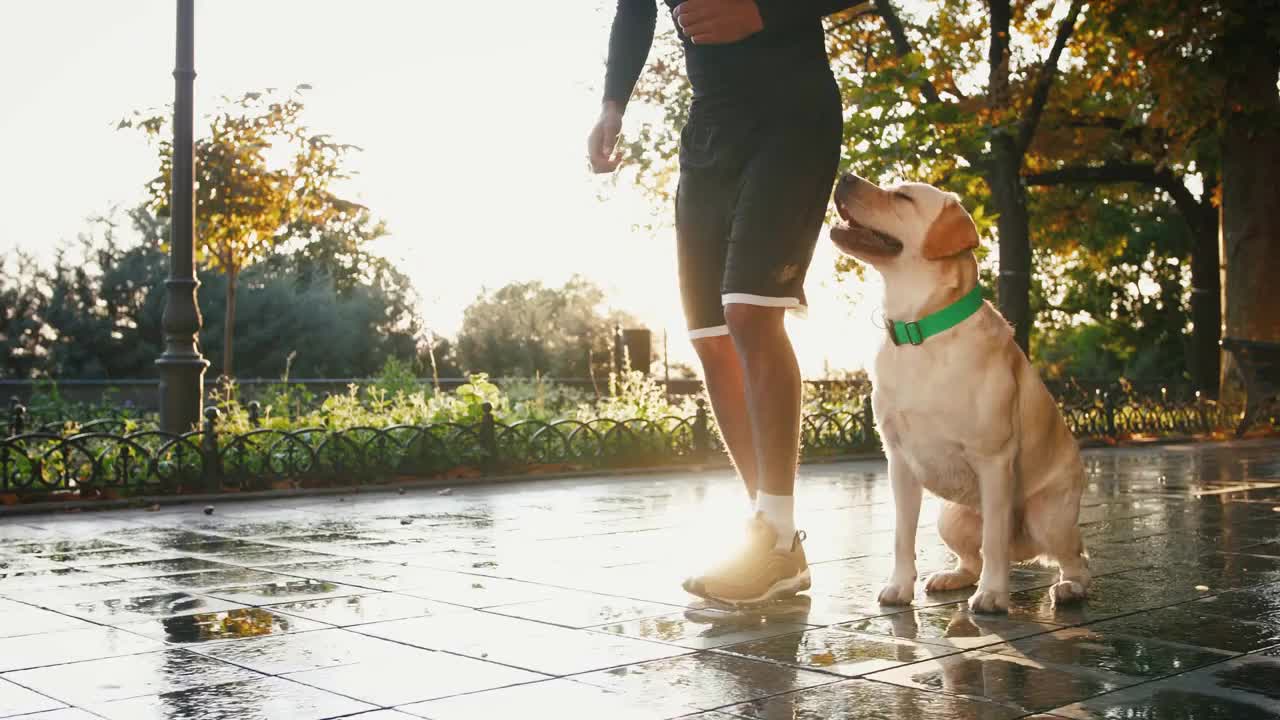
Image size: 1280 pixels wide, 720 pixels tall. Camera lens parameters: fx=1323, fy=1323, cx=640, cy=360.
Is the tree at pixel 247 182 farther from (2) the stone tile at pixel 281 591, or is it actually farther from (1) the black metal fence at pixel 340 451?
(2) the stone tile at pixel 281 591

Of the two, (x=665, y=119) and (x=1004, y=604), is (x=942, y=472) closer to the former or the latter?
(x=1004, y=604)

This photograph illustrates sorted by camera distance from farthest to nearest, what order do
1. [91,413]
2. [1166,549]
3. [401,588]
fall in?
[91,413] < [1166,549] < [401,588]

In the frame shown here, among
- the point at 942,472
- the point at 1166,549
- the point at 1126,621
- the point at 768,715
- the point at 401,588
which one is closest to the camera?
the point at 768,715

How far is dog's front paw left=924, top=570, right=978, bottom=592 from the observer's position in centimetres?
424

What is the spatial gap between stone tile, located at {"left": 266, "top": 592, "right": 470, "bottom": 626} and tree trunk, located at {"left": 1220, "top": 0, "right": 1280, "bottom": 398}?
17810mm

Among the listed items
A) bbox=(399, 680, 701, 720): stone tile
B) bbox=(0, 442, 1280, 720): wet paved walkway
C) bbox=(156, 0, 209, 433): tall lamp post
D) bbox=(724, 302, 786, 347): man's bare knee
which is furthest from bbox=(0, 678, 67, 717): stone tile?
bbox=(156, 0, 209, 433): tall lamp post

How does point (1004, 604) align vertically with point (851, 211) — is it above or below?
below

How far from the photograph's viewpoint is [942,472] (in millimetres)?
3986

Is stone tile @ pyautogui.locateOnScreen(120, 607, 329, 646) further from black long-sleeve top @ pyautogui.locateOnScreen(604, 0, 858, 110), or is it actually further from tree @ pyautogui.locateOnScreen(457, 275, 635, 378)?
tree @ pyautogui.locateOnScreen(457, 275, 635, 378)

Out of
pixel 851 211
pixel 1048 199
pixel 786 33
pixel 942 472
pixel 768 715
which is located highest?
pixel 1048 199

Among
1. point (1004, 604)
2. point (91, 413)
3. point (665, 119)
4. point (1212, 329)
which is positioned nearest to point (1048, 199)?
point (1212, 329)

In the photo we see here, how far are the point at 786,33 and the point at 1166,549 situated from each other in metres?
2.55

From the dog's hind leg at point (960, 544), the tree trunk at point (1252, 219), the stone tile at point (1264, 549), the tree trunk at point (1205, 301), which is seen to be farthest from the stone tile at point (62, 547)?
the tree trunk at point (1205, 301)

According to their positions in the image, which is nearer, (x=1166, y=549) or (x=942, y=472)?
(x=942, y=472)
